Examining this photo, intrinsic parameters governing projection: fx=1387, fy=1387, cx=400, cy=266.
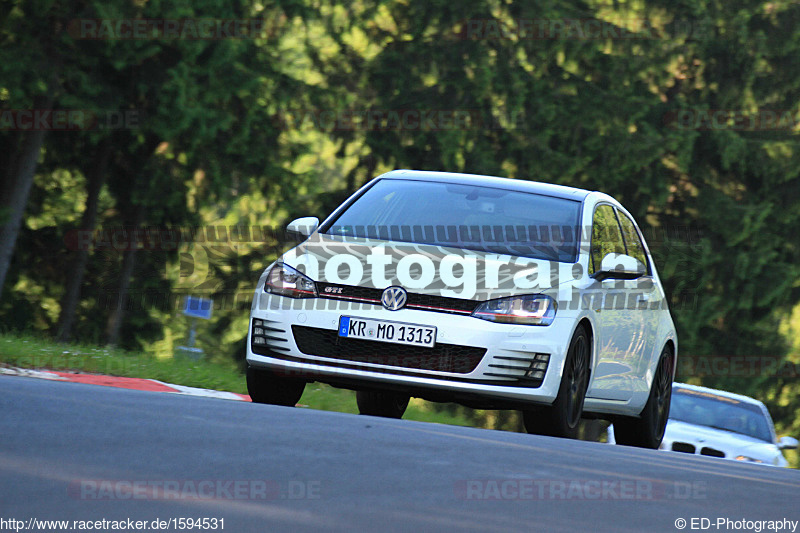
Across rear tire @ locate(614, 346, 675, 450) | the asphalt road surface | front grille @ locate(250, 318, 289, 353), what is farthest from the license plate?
rear tire @ locate(614, 346, 675, 450)

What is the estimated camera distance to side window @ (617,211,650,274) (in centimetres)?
1031

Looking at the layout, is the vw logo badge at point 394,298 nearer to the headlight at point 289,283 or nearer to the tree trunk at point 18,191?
the headlight at point 289,283

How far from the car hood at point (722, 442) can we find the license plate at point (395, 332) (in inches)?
318

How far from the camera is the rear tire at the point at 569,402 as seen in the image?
8.16 metres

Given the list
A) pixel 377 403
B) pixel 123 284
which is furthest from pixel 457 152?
pixel 377 403

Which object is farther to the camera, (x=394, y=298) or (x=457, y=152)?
(x=457, y=152)

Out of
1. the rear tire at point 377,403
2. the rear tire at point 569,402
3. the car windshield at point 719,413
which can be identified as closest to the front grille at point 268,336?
the rear tire at point 569,402

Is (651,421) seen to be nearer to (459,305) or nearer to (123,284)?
(459,305)

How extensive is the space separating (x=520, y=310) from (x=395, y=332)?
2.44ft

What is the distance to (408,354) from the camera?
8.01 m

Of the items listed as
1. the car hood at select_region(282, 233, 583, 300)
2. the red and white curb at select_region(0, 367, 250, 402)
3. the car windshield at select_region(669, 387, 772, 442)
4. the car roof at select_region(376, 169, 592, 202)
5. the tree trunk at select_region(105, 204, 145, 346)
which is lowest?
the tree trunk at select_region(105, 204, 145, 346)

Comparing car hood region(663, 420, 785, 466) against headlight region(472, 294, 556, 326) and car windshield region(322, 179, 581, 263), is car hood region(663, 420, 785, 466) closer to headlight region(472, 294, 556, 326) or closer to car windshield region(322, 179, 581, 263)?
car windshield region(322, 179, 581, 263)

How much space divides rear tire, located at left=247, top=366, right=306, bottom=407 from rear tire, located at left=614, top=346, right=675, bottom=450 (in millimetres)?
2603

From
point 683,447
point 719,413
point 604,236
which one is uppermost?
point 604,236
